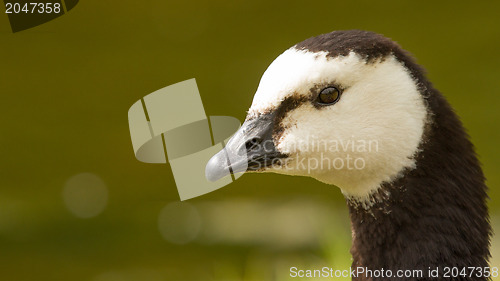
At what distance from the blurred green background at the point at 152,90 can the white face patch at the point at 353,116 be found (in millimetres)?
2431

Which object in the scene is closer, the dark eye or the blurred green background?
the dark eye

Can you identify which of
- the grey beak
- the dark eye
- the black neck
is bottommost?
the black neck

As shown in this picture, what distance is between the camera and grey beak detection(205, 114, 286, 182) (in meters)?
2.04

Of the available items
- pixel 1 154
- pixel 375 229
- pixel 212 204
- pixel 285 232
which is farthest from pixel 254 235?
pixel 375 229

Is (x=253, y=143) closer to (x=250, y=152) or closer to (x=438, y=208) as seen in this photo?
(x=250, y=152)

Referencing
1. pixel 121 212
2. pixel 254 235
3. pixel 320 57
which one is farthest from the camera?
pixel 121 212

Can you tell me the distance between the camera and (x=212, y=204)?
468 cm

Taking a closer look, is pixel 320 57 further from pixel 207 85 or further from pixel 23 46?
Answer: pixel 23 46

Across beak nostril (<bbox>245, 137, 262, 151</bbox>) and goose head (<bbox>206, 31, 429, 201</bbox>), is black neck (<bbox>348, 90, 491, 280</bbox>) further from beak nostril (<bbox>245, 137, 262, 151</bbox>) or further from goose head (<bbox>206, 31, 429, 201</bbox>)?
beak nostril (<bbox>245, 137, 262, 151</bbox>)

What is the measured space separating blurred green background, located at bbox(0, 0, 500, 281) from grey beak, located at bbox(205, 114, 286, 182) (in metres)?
2.41

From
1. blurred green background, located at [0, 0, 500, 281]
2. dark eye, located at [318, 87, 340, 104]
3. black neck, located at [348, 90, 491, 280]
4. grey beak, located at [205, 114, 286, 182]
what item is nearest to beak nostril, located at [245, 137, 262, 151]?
grey beak, located at [205, 114, 286, 182]

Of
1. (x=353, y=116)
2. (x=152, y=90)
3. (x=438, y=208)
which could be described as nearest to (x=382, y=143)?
(x=353, y=116)

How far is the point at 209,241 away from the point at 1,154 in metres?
1.49

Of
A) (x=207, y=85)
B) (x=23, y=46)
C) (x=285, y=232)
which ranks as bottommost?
(x=285, y=232)
